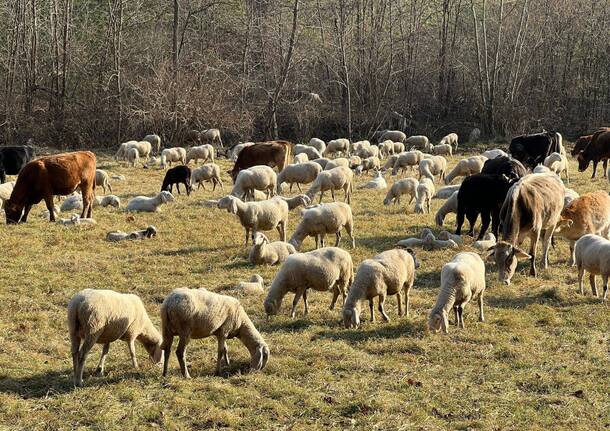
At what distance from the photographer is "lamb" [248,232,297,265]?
1330 centimetres

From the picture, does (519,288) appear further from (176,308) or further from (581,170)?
(581,170)

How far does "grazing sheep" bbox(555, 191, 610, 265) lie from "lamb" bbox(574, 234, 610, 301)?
5.74 ft

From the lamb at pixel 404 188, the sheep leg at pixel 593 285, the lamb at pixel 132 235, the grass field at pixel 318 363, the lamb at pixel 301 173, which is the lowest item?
the grass field at pixel 318 363

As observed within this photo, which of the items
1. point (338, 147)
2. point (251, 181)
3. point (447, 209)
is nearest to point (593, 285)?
point (447, 209)

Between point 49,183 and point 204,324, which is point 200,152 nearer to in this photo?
Answer: point 49,183

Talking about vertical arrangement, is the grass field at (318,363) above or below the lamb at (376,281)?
below

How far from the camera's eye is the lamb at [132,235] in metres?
15.3

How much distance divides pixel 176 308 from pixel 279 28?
31125 mm

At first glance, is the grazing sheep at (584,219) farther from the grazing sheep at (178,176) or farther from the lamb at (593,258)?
the grazing sheep at (178,176)

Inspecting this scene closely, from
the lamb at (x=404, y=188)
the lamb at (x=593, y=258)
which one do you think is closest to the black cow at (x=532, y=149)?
the lamb at (x=404, y=188)

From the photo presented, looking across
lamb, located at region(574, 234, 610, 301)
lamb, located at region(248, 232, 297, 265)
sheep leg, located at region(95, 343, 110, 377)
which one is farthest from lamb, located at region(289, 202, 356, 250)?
sheep leg, located at region(95, 343, 110, 377)

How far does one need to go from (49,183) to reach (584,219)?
1109 centimetres

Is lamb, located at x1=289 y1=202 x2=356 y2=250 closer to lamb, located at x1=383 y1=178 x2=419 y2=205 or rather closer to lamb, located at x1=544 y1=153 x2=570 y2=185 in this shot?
lamb, located at x1=383 y1=178 x2=419 y2=205

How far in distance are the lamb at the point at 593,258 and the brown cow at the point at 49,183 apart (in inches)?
418
